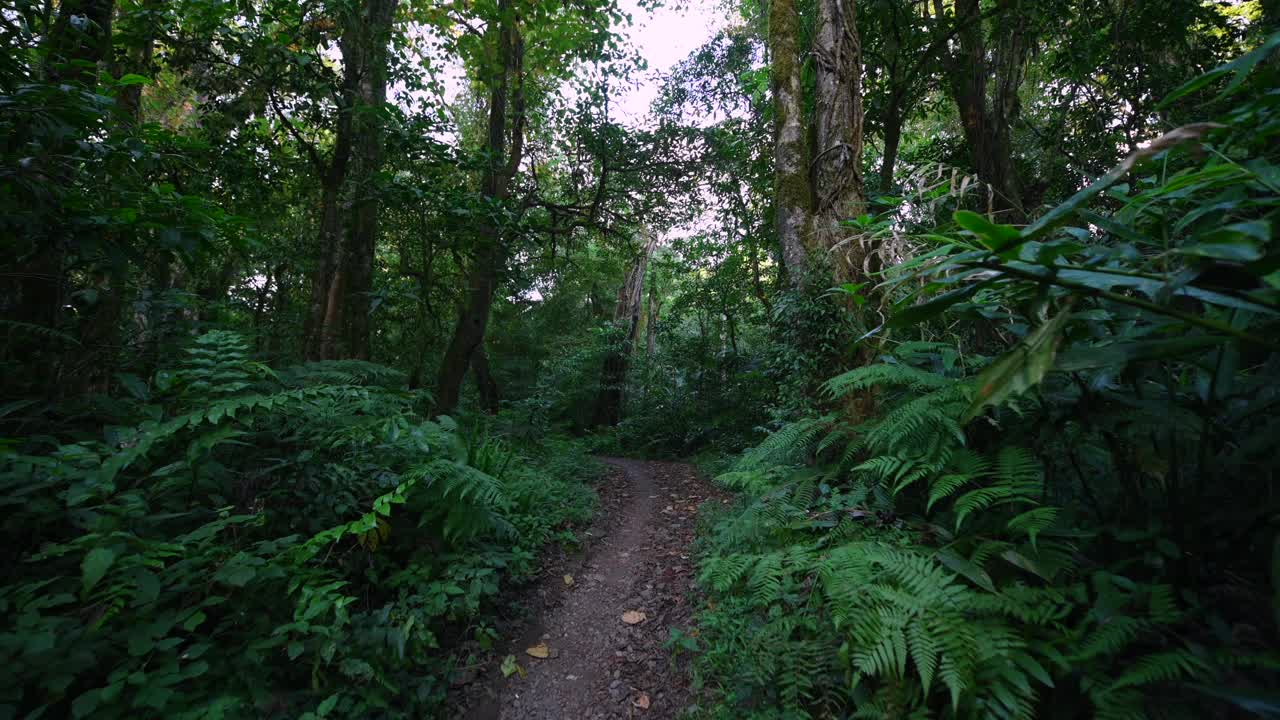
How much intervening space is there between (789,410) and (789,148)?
250 cm

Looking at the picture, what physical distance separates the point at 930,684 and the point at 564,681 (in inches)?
80.6

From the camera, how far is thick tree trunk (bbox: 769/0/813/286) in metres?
4.23

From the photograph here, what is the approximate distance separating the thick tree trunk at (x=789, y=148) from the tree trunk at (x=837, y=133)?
0.43 feet

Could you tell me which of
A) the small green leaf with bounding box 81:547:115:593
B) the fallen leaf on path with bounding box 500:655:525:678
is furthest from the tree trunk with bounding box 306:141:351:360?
the fallen leaf on path with bounding box 500:655:525:678

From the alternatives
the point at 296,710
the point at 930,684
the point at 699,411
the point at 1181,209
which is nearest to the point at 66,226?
the point at 296,710

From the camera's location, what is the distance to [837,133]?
408 cm

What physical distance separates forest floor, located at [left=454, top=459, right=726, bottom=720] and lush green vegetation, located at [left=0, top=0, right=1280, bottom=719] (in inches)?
7.8

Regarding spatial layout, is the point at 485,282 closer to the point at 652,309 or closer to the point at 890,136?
the point at 890,136

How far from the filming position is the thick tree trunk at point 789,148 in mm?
4227

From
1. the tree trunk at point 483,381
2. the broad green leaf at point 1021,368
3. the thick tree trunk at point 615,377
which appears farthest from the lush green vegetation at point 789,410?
the thick tree trunk at point 615,377

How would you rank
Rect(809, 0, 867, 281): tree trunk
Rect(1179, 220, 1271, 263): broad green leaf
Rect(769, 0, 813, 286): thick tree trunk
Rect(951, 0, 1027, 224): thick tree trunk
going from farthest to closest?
1. Rect(951, 0, 1027, 224): thick tree trunk
2. Rect(769, 0, 813, 286): thick tree trunk
3. Rect(809, 0, 867, 281): tree trunk
4. Rect(1179, 220, 1271, 263): broad green leaf

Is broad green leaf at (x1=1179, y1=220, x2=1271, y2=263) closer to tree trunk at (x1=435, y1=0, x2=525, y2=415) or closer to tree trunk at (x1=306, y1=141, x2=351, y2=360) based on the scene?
tree trunk at (x1=306, y1=141, x2=351, y2=360)

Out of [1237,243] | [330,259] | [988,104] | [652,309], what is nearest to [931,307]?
[1237,243]

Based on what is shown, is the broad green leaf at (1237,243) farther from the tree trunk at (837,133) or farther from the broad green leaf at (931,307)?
the tree trunk at (837,133)
